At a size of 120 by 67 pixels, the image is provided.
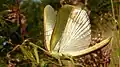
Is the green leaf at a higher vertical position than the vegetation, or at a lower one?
higher

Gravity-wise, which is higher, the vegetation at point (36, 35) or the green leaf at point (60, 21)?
the green leaf at point (60, 21)

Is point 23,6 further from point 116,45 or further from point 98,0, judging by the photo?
point 116,45

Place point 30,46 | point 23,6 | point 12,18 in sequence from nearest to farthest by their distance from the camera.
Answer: point 30,46 → point 12,18 → point 23,6

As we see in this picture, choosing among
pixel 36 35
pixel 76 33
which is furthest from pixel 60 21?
pixel 36 35

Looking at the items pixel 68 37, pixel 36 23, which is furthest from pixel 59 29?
pixel 36 23

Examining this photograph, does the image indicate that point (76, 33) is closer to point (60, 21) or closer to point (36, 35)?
point (60, 21)
